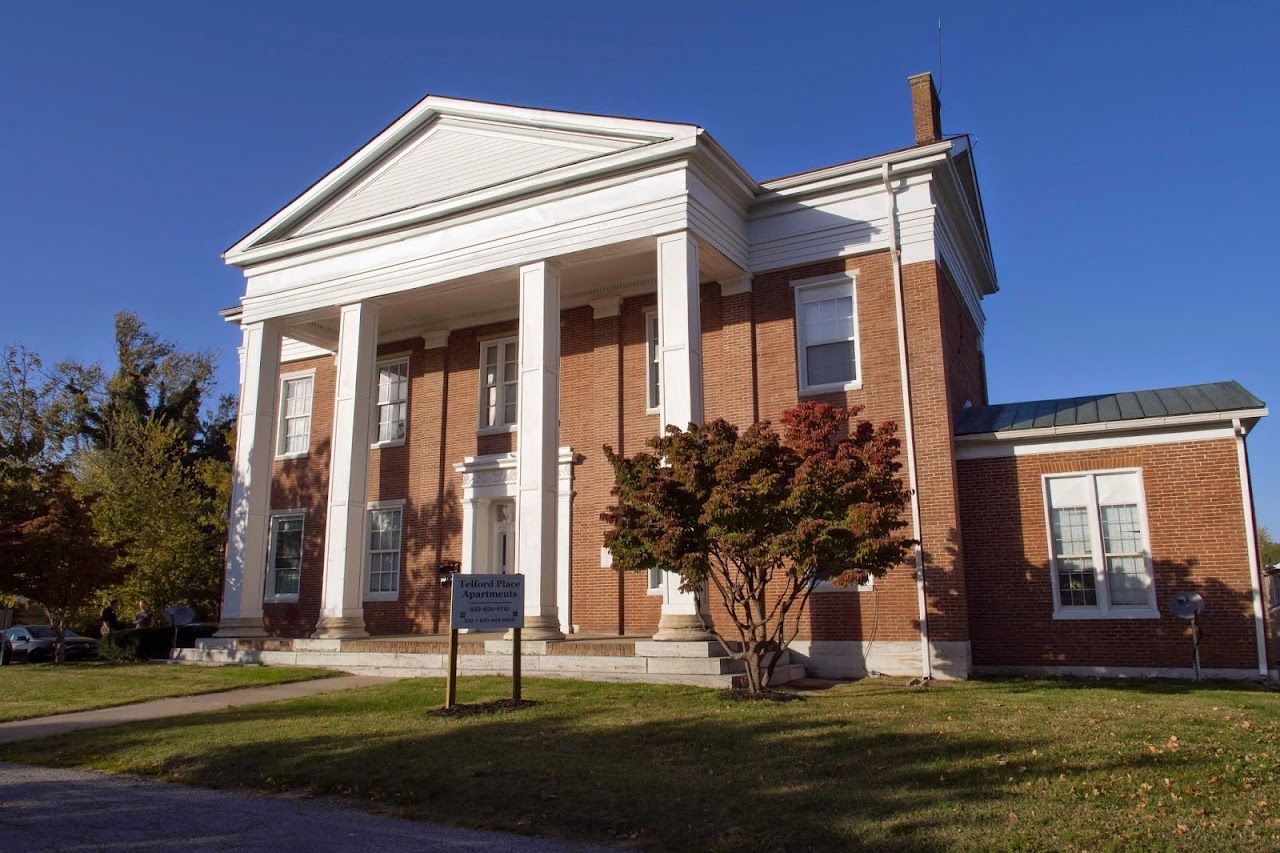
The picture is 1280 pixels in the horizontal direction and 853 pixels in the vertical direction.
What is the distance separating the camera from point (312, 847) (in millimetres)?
6449

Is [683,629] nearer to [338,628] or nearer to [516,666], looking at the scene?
[516,666]

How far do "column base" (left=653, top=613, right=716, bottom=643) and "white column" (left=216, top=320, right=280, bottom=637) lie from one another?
381 inches

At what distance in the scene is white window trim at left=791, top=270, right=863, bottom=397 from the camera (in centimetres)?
1758

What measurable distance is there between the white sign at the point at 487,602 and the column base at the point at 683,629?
119 inches

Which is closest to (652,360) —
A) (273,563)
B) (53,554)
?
(273,563)

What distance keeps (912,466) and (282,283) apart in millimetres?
13671

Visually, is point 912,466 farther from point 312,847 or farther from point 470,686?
point 312,847

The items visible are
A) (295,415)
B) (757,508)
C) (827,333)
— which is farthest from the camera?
(295,415)

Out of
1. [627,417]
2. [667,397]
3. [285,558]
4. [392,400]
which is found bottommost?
[285,558]

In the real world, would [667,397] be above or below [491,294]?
below

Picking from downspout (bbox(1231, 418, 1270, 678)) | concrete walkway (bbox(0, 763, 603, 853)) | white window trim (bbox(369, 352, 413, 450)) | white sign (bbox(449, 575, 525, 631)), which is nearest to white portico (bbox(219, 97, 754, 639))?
white window trim (bbox(369, 352, 413, 450))

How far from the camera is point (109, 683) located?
15.7 metres

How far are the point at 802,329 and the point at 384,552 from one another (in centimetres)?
1090

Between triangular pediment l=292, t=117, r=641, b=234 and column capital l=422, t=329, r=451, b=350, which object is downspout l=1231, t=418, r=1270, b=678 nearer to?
triangular pediment l=292, t=117, r=641, b=234
